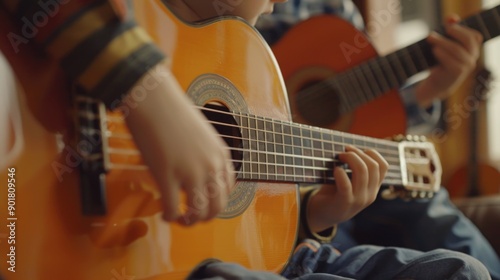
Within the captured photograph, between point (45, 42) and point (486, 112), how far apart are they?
2.14 metres

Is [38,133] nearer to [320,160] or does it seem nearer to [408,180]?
[320,160]

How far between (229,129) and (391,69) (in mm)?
606

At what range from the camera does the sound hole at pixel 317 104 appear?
107cm

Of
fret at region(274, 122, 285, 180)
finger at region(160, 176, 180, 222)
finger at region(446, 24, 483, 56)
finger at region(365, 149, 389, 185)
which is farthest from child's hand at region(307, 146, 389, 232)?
finger at region(446, 24, 483, 56)

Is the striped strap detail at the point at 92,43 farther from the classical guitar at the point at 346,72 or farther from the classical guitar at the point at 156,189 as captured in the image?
the classical guitar at the point at 346,72

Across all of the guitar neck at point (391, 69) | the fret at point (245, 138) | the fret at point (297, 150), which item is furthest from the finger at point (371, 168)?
the guitar neck at point (391, 69)

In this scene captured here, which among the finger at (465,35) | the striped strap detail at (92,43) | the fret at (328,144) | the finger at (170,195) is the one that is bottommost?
the finger at (170,195)

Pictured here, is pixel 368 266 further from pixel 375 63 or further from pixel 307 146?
pixel 375 63

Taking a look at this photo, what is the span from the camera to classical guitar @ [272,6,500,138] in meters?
1.09

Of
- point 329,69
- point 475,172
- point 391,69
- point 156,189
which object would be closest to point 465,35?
point 391,69

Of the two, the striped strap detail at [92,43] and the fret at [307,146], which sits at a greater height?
the striped strap detail at [92,43]

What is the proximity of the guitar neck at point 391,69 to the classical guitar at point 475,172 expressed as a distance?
0.80 m

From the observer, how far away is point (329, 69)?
1.13 m

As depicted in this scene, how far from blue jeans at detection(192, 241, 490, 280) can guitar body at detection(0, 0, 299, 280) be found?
5 cm
